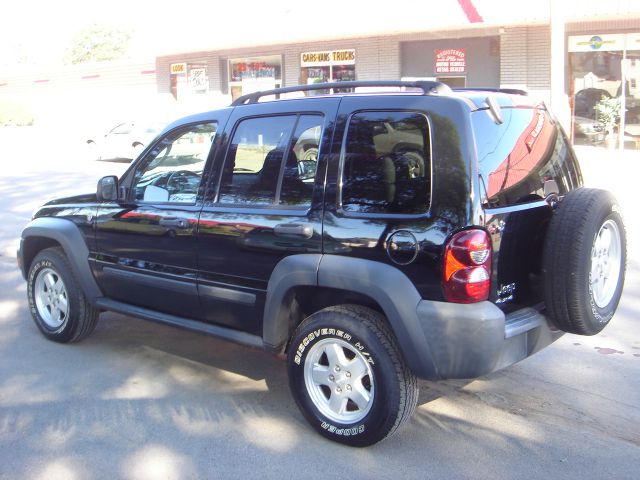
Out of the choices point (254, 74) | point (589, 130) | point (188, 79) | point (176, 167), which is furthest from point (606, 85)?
point (176, 167)

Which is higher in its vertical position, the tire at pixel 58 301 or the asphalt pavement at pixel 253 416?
the tire at pixel 58 301

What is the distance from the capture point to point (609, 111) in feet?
60.7

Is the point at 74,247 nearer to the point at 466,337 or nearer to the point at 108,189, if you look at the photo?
the point at 108,189

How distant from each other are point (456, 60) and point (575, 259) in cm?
1810

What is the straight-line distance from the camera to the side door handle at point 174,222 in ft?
14.9

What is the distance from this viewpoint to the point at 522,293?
384 centimetres

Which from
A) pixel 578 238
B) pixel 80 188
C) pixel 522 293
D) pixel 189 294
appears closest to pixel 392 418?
pixel 522 293

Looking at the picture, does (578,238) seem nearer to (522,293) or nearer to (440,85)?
(522,293)

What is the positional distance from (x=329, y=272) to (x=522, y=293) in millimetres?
1031

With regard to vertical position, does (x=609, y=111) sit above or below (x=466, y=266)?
above

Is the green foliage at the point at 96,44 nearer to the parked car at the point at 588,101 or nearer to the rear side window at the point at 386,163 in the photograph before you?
the parked car at the point at 588,101

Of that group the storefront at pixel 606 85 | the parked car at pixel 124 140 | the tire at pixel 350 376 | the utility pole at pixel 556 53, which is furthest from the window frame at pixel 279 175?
the parked car at pixel 124 140

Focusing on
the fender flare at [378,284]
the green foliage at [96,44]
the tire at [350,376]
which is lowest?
the tire at [350,376]

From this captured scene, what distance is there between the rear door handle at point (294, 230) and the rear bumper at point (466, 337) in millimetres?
763
